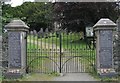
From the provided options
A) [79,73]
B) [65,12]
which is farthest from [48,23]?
[79,73]

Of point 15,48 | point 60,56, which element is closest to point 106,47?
point 60,56

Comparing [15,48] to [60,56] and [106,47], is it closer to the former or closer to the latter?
[60,56]

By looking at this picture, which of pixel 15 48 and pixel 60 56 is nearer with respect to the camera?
pixel 15 48

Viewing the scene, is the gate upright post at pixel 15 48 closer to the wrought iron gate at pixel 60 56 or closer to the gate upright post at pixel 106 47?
the wrought iron gate at pixel 60 56

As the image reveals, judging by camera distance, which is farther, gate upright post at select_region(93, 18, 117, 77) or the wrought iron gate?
the wrought iron gate

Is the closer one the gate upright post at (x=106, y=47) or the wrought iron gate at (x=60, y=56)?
the gate upright post at (x=106, y=47)

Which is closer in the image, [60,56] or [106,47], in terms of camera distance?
[106,47]

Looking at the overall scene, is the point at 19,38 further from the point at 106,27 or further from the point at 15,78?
the point at 106,27

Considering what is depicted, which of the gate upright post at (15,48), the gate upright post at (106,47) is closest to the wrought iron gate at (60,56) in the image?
the gate upright post at (15,48)

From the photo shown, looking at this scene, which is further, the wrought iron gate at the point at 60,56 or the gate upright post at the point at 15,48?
the wrought iron gate at the point at 60,56

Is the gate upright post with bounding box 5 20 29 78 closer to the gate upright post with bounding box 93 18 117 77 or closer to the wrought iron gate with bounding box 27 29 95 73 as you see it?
the wrought iron gate with bounding box 27 29 95 73

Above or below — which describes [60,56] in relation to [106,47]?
below

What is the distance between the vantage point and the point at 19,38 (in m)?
9.46

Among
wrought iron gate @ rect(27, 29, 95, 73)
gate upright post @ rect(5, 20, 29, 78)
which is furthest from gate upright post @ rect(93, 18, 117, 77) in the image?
gate upright post @ rect(5, 20, 29, 78)
